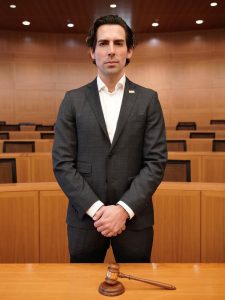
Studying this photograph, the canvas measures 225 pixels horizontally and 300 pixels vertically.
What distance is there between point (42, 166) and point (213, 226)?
2.41 meters

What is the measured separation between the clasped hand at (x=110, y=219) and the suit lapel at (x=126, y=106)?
242 mm

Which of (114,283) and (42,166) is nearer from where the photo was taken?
(114,283)

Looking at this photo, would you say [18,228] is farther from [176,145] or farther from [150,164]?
[176,145]

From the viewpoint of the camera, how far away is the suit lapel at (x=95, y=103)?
1.38 m

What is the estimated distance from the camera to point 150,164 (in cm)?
138

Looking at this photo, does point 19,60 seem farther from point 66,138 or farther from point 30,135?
point 66,138

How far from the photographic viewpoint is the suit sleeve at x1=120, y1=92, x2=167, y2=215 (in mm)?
1332

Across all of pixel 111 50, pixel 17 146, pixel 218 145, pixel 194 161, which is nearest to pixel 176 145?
pixel 218 145

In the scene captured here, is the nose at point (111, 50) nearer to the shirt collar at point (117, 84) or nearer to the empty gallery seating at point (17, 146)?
the shirt collar at point (117, 84)

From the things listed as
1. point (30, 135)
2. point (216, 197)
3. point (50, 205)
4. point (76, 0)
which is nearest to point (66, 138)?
point (50, 205)

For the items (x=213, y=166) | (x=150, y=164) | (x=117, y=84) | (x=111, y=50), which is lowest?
(x=213, y=166)

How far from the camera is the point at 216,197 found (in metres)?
2.16

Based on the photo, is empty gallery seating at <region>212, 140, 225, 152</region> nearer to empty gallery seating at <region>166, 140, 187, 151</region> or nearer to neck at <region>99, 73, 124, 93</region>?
empty gallery seating at <region>166, 140, 187, 151</region>

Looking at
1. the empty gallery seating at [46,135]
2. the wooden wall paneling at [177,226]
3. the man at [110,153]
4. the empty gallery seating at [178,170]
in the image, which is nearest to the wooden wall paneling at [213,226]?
the wooden wall paneling at [177,226]
